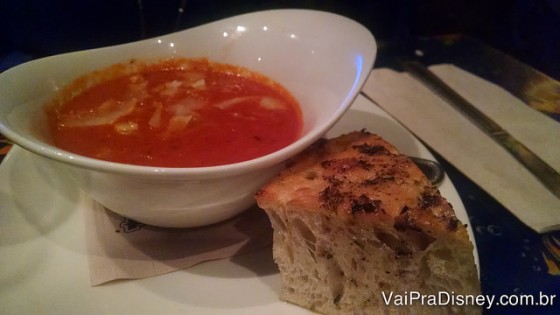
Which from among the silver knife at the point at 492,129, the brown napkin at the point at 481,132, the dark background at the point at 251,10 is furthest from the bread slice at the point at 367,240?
the dark background at the point at 251,10

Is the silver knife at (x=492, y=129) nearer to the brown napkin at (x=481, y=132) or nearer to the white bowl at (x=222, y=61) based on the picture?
the brown napkin at (x=481, y=132)

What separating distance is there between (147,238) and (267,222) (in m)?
0.36

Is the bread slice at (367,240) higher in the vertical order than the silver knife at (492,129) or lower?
higher

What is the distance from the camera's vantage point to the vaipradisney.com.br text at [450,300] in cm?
109

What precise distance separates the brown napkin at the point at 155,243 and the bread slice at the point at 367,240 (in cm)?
20

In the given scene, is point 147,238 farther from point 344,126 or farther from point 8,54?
point 8,54

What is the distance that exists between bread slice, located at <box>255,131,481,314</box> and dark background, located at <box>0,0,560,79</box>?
1.78 meters

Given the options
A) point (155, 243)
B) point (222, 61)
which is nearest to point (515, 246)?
point (155, 243)

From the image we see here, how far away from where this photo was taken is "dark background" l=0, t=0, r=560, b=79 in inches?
98.3

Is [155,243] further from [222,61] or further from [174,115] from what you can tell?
[222,61]

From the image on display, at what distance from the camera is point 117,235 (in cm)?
137

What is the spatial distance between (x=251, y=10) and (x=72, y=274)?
206 centimetres

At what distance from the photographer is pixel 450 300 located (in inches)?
43.4

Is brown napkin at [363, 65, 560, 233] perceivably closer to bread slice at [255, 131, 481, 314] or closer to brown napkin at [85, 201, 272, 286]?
bread slice at [255, 131, 481, 314]
